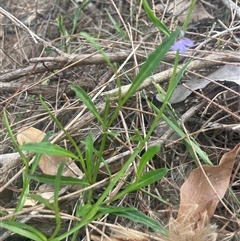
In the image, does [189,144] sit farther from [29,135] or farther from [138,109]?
[29,135]

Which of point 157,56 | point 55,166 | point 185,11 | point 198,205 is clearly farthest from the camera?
point 185,11

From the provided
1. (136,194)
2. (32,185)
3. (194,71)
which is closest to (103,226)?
(136,194)

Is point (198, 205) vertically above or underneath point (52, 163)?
underneath

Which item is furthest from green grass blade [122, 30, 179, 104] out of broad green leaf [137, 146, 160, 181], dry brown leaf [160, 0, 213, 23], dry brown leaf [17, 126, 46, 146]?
dry brown leaf [160, 0, 213, 23]

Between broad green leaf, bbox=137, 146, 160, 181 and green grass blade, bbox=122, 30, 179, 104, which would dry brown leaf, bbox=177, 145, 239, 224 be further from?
green grass blade, bbox=122, 30, 179, 104

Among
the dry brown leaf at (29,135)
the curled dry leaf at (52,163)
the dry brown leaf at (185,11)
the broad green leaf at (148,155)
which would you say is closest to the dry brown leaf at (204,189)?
the broad green leaf at (148,155)

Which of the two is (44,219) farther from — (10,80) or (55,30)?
(55,30)

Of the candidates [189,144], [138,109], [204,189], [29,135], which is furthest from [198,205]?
[29,135]
